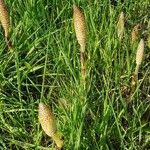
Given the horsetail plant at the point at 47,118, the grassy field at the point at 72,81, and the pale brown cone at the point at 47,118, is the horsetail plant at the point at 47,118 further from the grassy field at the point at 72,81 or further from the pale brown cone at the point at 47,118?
the grassy field at the point at 72,81

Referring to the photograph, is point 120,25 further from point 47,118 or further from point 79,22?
point 47,118

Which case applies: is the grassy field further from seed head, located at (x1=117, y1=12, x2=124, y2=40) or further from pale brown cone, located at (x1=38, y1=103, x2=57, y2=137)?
pale brown cone, located at (x1=38, y1=103, x2=57, y2=137)

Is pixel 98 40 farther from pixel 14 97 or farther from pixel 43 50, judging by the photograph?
pixel 14 97

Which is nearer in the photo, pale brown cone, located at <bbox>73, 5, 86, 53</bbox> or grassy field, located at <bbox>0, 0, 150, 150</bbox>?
pale brown cone, located at <bbox>73, 5, 86, 53</bbox>

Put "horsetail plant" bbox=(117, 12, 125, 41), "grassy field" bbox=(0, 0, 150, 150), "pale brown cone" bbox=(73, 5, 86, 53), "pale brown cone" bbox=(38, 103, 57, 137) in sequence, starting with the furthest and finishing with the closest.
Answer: "horsetail plant" bbox=(117, 12, 125, 41)
"grassy field" bbox=(0, 0, 150, 150)
"pale brown cone" bbox=(73, 5, 86, 53)
"pale brown cone" bbox=(38, 103, 57, 137)

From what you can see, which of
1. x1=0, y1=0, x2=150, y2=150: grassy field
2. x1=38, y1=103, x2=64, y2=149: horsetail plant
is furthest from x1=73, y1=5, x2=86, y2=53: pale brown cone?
x1=38, y1=103, x2=64, y2=149: horsetail plant

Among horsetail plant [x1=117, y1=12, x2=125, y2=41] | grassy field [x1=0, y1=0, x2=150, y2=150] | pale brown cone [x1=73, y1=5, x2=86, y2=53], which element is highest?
pale brown cone [x1=73, y1=5, x2=86, y2=53]

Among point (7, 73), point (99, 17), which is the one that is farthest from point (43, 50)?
point (99, 17)

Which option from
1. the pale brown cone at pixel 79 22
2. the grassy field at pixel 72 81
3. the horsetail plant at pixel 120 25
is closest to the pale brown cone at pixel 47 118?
the grassy field at pixel 72 81

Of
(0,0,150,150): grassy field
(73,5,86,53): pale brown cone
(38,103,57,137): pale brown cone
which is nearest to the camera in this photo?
(38,103,57,137): pale brown cone
